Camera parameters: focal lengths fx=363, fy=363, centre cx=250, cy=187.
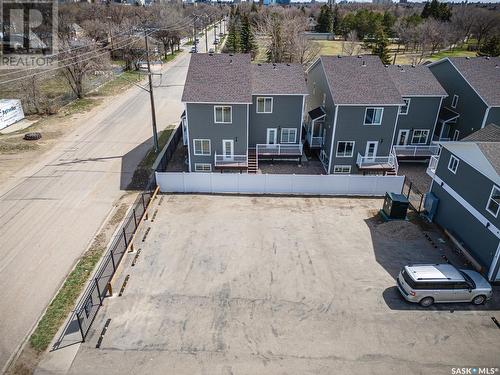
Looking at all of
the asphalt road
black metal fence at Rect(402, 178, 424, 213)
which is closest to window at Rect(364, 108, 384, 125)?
black metal fence at Rect(402, 178, 424, 213)

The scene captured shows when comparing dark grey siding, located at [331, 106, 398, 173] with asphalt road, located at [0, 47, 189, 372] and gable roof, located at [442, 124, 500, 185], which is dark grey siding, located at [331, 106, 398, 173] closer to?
gable roof, located at [442, 124, 500, 185]

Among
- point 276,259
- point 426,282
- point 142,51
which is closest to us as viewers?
point 426,282

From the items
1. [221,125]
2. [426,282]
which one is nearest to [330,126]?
[221,125]

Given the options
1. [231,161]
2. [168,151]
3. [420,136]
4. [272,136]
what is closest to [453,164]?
[420,136]

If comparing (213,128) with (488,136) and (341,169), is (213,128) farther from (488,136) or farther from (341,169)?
(488,136)

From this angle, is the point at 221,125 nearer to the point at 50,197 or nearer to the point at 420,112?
the point at 50,197

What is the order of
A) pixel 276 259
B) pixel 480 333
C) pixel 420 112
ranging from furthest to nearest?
pixel 420 112
pixel 276 259
pixel 480 333
